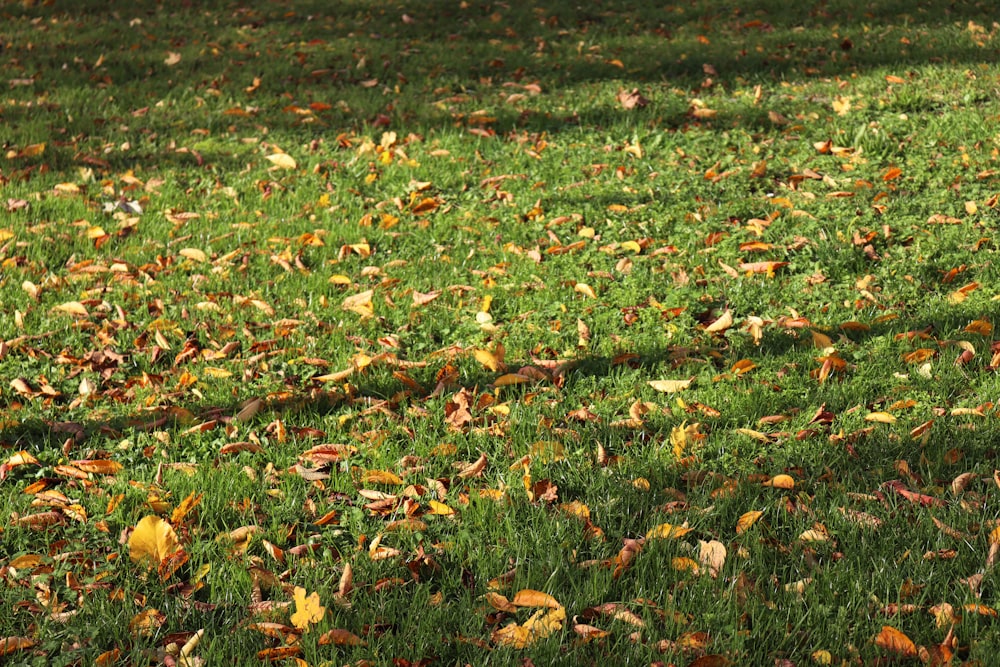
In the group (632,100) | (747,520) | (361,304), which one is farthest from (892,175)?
(747,520)

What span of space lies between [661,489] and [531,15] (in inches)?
308

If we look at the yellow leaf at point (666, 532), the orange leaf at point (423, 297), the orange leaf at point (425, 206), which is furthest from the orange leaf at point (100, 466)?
the orange leaf at point (425, 206)

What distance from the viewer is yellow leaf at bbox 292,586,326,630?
2722 millimetres

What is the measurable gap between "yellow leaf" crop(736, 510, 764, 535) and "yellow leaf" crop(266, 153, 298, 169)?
4.43 meters

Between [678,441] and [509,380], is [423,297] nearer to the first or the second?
[509,380]

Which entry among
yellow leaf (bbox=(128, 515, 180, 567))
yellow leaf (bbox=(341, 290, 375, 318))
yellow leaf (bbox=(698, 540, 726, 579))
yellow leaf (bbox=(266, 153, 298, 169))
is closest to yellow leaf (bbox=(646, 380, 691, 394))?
yellow leaf (bbox=(698, 540, 726, 579))

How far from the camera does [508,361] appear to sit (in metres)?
4.27

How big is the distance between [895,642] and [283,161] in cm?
515

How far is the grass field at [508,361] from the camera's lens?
9.12 ft

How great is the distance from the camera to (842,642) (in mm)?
2607

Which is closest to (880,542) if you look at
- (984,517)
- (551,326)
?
(984,517)

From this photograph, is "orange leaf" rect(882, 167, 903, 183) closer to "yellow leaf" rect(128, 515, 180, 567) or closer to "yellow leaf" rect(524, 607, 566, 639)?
"yellow leaf" rect(524, 607, 566, 639)

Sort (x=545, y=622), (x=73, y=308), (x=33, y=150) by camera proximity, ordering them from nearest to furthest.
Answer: (x=545, y=622) → (x=73, y=308) → (x=33, y=150)

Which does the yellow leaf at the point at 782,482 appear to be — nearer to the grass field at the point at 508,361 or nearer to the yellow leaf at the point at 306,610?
the grass field at the point at 508,361
